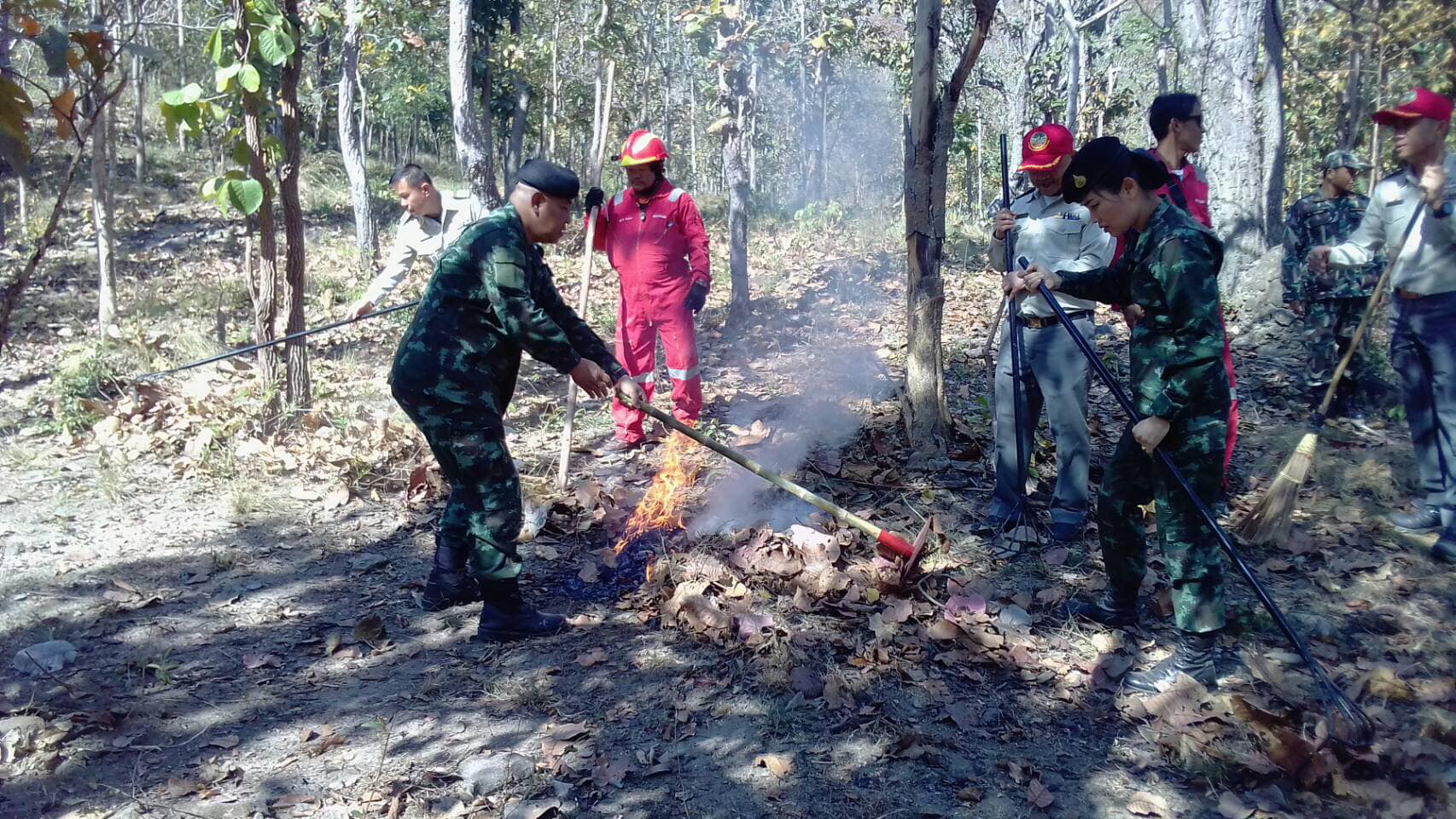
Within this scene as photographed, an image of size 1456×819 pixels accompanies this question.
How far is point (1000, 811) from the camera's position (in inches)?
121

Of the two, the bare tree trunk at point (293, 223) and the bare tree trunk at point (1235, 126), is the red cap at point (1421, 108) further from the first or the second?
the bare tree trunk at point (293, 223)

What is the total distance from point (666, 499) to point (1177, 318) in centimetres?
286

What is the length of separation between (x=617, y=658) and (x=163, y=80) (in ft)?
117

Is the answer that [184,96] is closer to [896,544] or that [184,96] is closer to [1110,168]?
[896,544]

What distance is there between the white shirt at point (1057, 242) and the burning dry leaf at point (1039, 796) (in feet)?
7.61

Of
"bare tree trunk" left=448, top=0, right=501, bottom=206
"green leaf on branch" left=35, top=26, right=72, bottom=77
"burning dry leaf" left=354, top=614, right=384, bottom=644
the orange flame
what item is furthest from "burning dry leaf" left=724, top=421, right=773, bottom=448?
"green leaf on branch" left=35, top=26, right=72, bottom=77

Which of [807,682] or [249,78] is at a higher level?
[249,78]

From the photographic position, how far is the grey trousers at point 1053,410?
15.3ft

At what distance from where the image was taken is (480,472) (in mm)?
4059

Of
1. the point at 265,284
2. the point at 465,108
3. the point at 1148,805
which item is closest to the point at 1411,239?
the point at 1148,805

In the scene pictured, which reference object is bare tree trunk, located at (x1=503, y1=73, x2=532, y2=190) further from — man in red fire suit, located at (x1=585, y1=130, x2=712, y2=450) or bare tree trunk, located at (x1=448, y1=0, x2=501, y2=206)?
man in red fire suit, located at (x1=585, y1=130, x2=712, y2=450)

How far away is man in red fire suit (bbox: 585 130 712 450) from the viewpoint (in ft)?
21.3

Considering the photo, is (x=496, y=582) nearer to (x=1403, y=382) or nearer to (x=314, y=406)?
(x=314, y=406)

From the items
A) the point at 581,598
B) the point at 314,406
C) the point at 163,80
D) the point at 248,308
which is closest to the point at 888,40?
the point at 248,308
